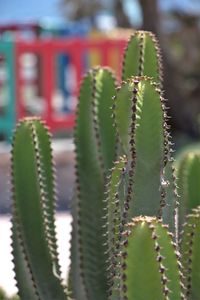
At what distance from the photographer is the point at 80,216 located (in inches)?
133

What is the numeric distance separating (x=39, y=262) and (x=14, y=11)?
95.9ft

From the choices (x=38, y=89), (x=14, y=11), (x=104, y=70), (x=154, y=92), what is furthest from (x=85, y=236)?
(x=14, y=11)

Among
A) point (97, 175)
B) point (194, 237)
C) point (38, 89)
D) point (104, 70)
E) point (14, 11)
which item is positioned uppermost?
point (14, 11)

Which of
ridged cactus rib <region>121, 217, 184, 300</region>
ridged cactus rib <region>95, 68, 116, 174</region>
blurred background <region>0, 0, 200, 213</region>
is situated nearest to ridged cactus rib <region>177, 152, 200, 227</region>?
ridged cactus rib <region>95, 68, 116, 174</region>

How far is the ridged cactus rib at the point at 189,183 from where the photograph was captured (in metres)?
3.25

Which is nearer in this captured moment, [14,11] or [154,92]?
[154,92]

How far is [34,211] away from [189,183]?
574 millimetres

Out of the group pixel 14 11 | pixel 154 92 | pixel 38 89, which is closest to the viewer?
pixel 154 92

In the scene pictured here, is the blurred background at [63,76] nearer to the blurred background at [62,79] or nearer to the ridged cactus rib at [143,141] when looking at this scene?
the blurred background at [62,79]

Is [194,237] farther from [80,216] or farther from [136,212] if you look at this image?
[80,216]

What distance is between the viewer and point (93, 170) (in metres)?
3.38

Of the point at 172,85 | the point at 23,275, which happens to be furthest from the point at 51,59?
the point at 23,275

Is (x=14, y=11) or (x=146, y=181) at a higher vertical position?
(x=14, y=11)

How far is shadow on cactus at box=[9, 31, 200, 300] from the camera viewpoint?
2.43 metres
